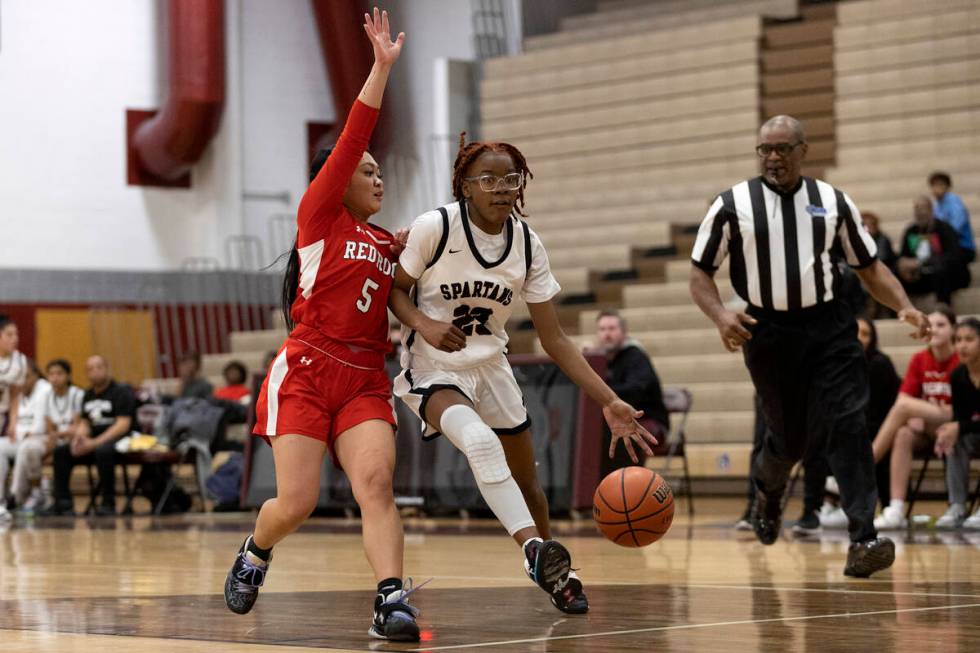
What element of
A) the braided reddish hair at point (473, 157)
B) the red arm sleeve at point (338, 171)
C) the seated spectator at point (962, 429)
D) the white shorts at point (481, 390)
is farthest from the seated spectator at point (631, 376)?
the red arm sleeve at point (338, 171)

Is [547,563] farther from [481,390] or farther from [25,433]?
[25,433]

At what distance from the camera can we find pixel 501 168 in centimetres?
560

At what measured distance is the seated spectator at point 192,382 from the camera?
51.8ft

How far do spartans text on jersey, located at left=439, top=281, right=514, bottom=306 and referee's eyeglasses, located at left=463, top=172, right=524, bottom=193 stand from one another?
1.04 feet

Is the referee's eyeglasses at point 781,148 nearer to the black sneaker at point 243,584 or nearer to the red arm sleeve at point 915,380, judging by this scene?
the black sneaker at point 243,584

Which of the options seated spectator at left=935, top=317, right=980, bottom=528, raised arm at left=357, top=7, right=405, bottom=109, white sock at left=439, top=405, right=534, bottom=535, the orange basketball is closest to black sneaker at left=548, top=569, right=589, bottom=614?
white sock at left=439, top=405, right=534, bottom=535

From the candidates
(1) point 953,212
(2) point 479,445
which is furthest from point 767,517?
(1) point 953,212

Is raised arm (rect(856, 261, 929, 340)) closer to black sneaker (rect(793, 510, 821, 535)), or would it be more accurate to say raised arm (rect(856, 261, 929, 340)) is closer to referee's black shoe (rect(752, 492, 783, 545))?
referee's black shoe (rect(752, 492, 783, 545))

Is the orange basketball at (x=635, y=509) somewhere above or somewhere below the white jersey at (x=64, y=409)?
above

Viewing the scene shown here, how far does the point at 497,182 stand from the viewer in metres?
5.56

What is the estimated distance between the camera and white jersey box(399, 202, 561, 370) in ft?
18.3

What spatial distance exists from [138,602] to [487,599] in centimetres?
128

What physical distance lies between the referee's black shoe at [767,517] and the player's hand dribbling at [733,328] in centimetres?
158

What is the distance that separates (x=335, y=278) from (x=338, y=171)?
0.35 m
